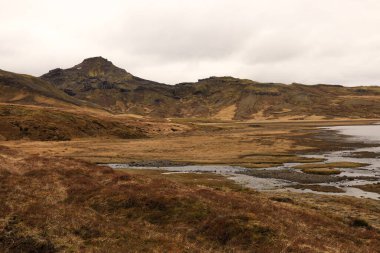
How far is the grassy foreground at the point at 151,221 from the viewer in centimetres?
2025

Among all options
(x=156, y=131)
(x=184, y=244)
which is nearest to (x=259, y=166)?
(x=184, y=244)

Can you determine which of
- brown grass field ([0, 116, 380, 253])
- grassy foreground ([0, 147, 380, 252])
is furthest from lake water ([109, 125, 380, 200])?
grassy foreground ([0, 147, 380, 252])

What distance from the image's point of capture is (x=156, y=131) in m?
172

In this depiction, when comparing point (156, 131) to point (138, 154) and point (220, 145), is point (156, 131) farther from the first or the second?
point (138, 154)

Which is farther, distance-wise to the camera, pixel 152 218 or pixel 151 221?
pixel 152 218

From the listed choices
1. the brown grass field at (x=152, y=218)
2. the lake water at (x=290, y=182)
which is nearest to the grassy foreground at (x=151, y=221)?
the brown grass field at (x=152, y=218)

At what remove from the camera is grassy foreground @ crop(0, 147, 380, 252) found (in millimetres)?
20250

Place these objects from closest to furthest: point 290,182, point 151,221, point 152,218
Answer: point 151,221 → point 152,218 → point 290,182

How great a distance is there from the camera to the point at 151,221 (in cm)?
2603

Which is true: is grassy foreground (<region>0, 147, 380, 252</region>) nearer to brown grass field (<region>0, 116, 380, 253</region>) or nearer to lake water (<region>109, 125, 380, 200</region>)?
brown grass field (<region>0, 116, 380, 253</region>)

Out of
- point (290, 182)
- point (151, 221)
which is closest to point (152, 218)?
point (151, 221)

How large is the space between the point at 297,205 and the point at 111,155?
211ft

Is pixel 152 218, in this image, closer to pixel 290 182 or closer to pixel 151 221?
pixel 151 221

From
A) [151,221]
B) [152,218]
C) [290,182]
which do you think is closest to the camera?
[151,221]
